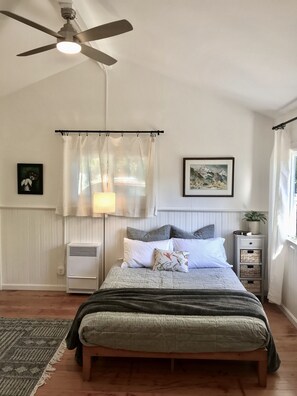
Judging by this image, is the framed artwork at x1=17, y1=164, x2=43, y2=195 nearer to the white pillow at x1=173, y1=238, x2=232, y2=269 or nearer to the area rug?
the area rug

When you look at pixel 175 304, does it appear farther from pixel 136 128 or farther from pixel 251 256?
pixel 136 128

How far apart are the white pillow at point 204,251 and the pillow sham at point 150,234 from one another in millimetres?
183

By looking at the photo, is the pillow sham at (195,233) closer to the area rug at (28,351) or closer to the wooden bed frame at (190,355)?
the area rug at (28,351)

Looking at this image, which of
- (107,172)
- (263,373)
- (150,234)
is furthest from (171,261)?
(263,373)

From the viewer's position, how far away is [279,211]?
12.8 feet

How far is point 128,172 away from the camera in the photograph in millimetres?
4480

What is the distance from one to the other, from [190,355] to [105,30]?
8.36 feet

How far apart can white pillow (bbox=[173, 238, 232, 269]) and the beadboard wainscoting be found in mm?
358

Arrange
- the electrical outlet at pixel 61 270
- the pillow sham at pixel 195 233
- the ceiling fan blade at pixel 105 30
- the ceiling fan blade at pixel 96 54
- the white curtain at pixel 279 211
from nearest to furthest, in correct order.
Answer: the ceiling fan blade at pixel 105 30 → the ceiling fan blade at pixel 96 54 → the white curtain at pixel 279 211 → the pillow sham at pixel 195 233 → the electrical outlet at pixel 61 270

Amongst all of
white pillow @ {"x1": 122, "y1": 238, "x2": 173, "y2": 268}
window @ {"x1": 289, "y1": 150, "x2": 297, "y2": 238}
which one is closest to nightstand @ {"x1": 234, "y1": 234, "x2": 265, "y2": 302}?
window @ {"x1": 289, "y1": 150, "x2": 297, "y2": 238}

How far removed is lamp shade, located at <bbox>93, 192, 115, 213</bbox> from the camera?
162 inches

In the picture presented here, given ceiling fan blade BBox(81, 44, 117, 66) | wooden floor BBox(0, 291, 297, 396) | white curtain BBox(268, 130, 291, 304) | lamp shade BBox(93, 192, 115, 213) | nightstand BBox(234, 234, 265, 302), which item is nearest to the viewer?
wooden floor BBox(0, 291, 297, 396)

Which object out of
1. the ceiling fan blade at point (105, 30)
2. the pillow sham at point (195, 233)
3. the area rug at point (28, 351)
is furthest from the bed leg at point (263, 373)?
the ceiling fan blade at point (105, 30)

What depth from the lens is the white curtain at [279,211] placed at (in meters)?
3.87
